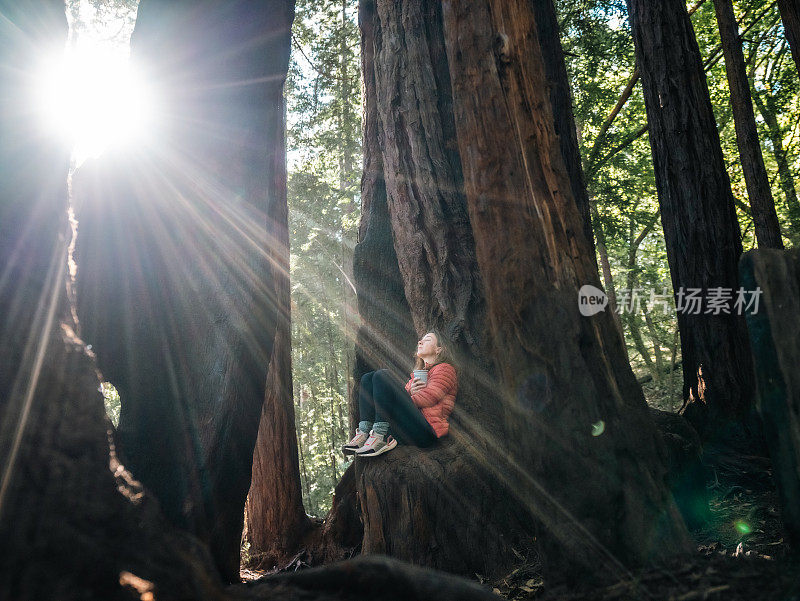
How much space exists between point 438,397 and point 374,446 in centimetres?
67

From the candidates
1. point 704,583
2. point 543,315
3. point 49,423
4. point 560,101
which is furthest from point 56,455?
point 560,101

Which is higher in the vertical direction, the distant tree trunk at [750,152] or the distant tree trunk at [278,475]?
the distant tree trunk at [750,152]

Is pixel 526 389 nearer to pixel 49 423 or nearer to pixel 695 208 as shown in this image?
pixel 49 423

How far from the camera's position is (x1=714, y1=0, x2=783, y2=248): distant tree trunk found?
7656 mm

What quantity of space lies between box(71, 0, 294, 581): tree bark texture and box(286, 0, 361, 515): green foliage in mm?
5563

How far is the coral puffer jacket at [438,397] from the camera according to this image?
4949 mm

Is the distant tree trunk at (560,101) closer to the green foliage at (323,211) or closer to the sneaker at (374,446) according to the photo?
the sneaker at (374,446)

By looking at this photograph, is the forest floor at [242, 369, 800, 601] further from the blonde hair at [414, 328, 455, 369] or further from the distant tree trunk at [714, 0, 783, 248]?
the distant tree trunk at [714, 0, 783, 248]

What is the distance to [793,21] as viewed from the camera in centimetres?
627

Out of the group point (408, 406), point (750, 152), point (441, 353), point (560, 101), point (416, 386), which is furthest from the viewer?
point (750, 152)

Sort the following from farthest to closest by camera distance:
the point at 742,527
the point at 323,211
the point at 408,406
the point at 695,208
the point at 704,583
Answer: the point at 323,211
the point at 695,208
the point at 408,406
the point at 742,527
the point at 704,583

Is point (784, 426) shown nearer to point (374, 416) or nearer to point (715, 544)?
point (715, 544)

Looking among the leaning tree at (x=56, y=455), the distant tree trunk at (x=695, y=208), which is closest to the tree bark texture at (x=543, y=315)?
the leaning tree at (x=56, y=455)

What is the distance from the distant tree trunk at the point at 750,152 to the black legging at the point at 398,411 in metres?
5.52
